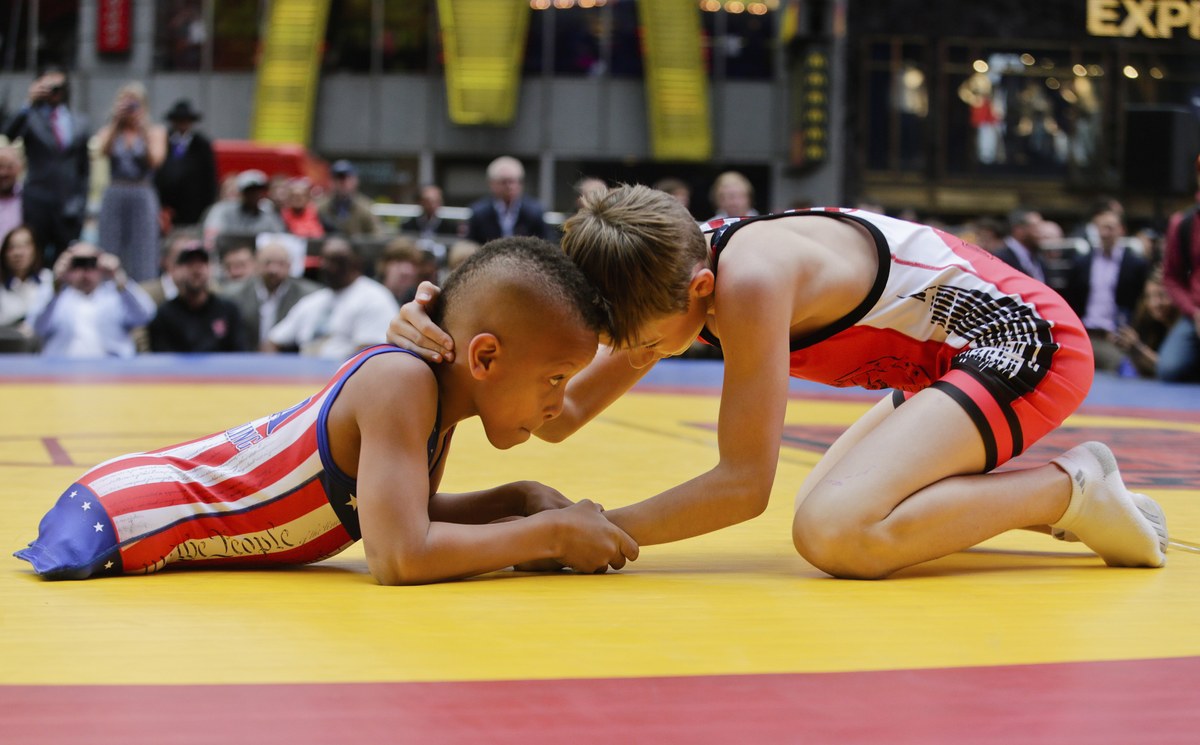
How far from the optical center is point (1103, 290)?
34.3 feet

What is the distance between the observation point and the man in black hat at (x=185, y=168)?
426 inches

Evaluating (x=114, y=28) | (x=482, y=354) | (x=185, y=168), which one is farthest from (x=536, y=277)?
(x=114, y=28)

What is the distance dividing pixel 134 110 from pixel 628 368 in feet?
25.0

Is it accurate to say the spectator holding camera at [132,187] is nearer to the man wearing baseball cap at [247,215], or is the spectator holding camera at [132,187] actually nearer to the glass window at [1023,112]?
the man wearing baseball cap at [247,215]

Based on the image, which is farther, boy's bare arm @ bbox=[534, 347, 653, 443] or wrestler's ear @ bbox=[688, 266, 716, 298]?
boy's bare arm @ bbox=[534, 347, 653, 443]

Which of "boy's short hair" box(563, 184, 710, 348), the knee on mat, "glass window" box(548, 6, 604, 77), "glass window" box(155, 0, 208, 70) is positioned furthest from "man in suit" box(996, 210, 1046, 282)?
"glass window" box(155, 0, 208, 70)

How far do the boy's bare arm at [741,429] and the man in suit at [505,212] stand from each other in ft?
23.0

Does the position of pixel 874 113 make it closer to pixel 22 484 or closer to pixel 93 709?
pixel 22 484

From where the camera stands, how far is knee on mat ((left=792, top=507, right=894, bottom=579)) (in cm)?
255

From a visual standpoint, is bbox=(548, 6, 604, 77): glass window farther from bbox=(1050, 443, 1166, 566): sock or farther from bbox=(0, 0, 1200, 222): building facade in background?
bbox=(1050, 443, 1166, 566): sock

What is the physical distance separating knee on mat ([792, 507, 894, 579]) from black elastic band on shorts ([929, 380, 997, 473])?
0.32 metres

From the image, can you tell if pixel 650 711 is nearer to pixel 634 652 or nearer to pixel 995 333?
pixel 634 652

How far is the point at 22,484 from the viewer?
3727 millimetres

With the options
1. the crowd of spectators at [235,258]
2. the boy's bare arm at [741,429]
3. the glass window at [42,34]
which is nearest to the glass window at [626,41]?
the glass window at [42,34]
